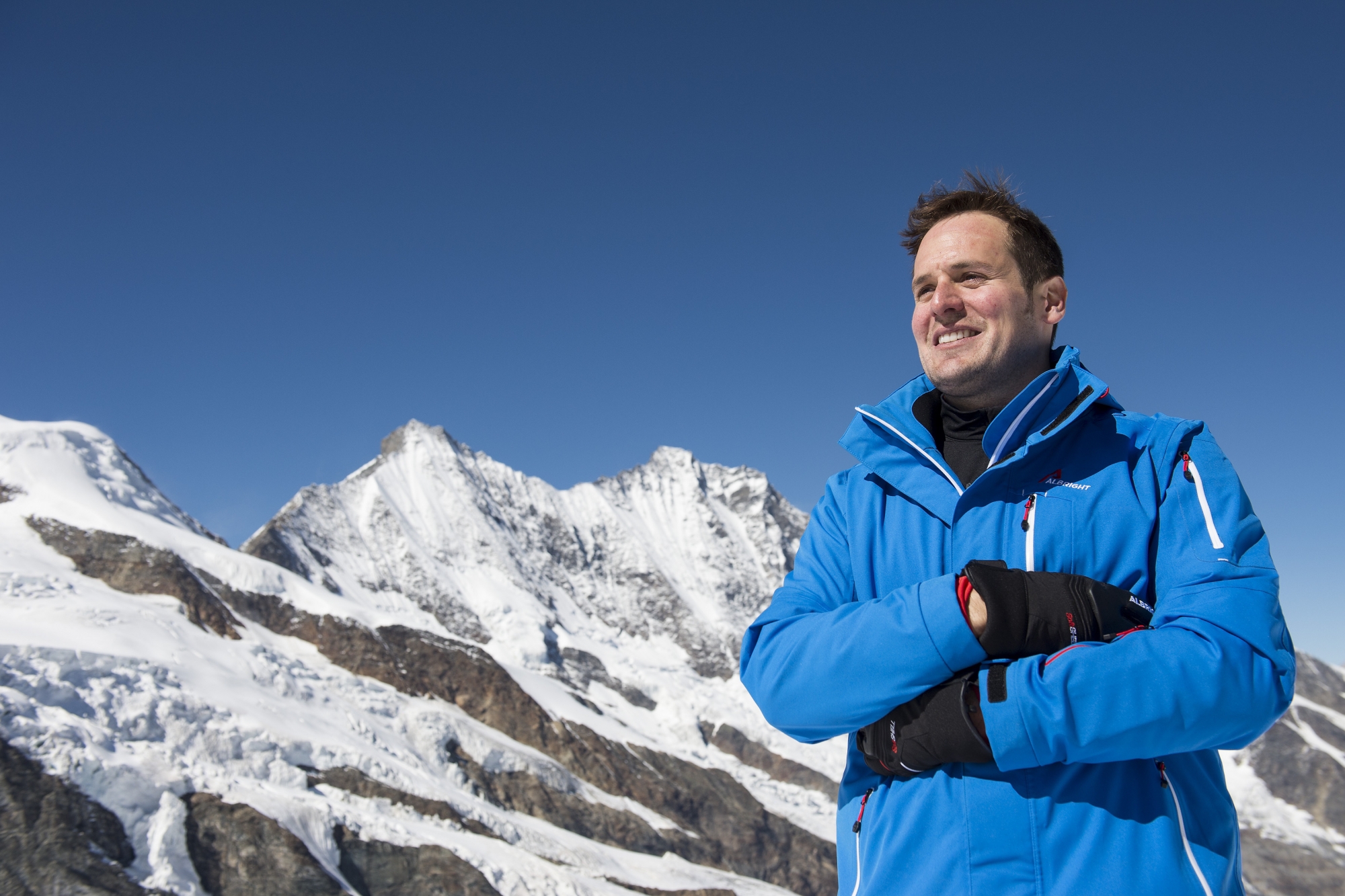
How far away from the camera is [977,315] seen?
7.59ft

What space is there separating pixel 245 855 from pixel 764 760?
52676 mm

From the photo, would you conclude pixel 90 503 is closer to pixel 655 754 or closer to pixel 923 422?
pixel 655 754

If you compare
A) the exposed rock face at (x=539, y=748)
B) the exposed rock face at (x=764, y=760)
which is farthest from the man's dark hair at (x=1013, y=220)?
the exposed rock face at (x=764, y=760)

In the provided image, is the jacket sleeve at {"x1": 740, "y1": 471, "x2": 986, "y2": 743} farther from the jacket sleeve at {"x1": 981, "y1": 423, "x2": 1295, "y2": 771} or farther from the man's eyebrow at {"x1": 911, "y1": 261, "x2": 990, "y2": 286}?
the man's eyebrow at {"x1": 911, "y1": 261, "x2": 990, "y2": 286}

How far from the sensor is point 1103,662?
1.70 m

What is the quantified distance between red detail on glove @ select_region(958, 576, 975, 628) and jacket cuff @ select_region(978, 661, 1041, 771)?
0.13 meters

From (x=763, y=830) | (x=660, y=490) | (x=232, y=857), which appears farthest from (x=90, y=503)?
(x=660, y=490)

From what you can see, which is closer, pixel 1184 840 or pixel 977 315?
pixel 1184 840

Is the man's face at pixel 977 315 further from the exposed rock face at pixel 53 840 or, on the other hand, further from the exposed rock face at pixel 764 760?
the exposed rock face at pixel 764 760

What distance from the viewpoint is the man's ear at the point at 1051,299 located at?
7.89ft

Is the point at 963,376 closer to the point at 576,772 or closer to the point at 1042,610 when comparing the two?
the point at 1042,610

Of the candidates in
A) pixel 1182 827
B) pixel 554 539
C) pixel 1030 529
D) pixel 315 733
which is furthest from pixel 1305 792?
pixel 1030 529

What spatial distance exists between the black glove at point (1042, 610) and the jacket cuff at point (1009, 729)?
0.07m

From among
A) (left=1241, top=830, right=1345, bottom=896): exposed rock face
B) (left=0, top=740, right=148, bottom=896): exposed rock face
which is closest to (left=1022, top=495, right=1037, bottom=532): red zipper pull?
(left=0, top=740, right=148, bottom=896): exposed rock face
